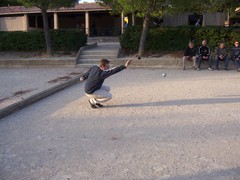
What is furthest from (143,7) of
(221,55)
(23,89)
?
(23,89)

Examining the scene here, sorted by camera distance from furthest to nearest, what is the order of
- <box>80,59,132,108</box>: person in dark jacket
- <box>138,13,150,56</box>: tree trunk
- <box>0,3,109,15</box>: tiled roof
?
1. <box>0,3,109,15</box>: tiled roof
2. <box>138,13,150,56</box>: tree trunk
3. <box>80,59,132,108</box>: person in dark jacket

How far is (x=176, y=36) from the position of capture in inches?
651

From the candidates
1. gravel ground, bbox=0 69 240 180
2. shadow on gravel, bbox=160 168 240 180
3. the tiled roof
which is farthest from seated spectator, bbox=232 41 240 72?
the tiled roof

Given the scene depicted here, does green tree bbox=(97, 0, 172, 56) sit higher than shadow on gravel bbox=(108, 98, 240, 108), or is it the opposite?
green tree bbox=(97, 0, 172, 56)

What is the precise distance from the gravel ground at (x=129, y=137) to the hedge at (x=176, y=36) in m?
7.02

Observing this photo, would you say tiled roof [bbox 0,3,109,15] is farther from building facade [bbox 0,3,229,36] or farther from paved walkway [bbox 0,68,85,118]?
paved walkway [bbox 0,68,85,118]

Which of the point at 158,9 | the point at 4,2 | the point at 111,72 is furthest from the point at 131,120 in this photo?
the point at 4,2

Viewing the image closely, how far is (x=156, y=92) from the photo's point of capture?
30.9ft

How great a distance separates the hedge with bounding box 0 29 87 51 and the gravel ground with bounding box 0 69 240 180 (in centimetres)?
854

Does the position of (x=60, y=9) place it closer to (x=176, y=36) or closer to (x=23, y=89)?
(x=176, y=36)

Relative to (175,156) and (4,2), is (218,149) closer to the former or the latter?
(175,156)

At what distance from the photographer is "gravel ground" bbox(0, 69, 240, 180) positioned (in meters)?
4.34

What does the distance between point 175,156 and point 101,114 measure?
2.76m

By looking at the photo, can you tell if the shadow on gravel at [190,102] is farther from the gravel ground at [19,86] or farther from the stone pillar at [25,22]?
the stone pillar at [25,22]
